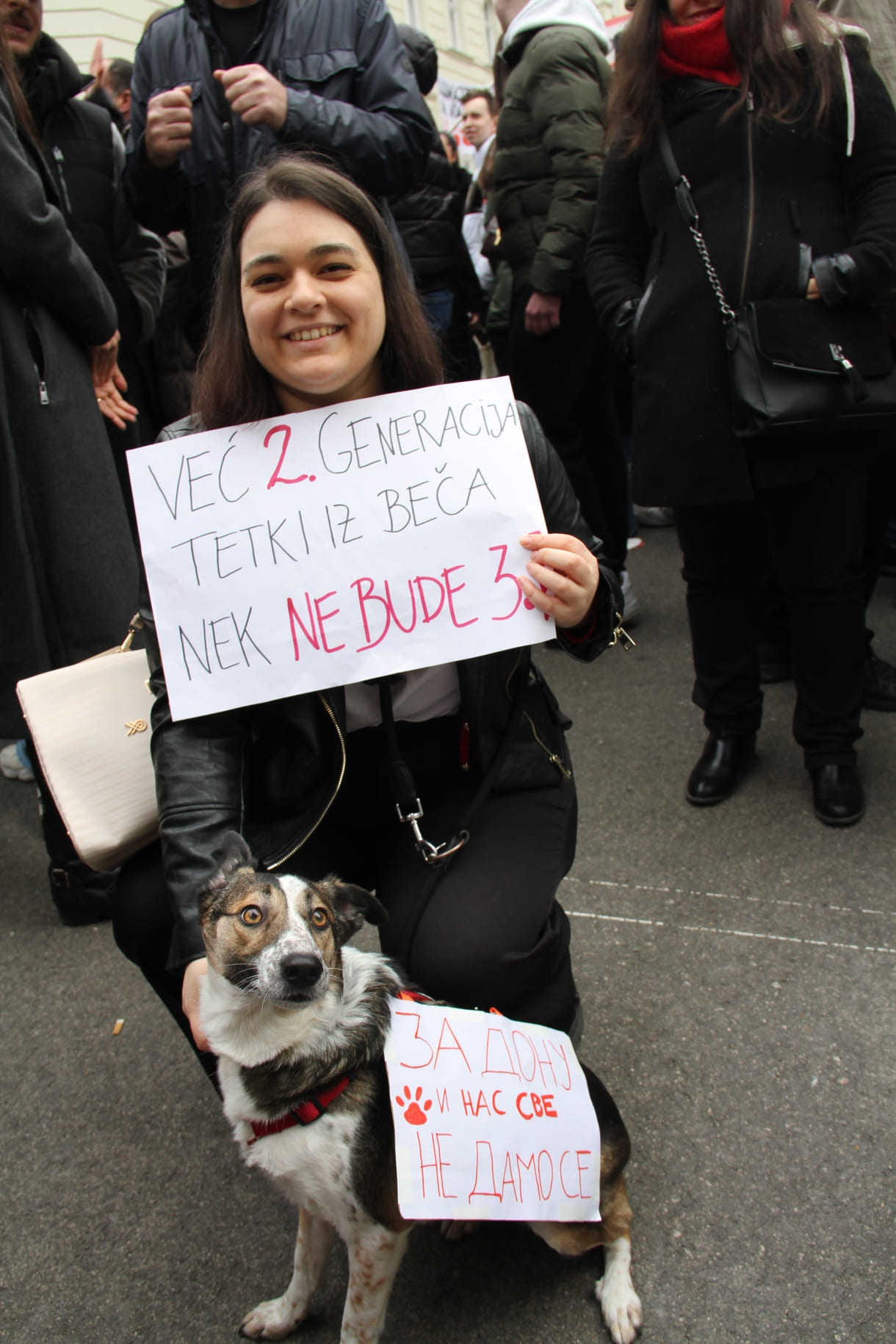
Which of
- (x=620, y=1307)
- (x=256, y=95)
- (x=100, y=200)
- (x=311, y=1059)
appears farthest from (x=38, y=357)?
(x=620, y=1307)

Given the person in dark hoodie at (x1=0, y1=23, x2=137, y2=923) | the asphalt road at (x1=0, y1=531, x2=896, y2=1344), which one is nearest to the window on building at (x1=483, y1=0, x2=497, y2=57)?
the person in dark hoodie at (x1=0, y1=23, x2=137, y2=923)

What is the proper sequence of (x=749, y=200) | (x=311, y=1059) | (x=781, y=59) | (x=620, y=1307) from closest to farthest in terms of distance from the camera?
(x=311, y=1059) < (x=620, y=1307) < (x=781, y=59) < (x=749, y=200)

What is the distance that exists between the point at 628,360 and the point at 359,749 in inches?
71.4

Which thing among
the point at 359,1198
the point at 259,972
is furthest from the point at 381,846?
the point at 359,1198

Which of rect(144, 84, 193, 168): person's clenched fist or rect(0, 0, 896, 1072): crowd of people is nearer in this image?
rect(0, 0, 896, 1072): crowd of people

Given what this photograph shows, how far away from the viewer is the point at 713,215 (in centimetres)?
268

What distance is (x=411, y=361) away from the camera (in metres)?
1.91

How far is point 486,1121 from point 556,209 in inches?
138

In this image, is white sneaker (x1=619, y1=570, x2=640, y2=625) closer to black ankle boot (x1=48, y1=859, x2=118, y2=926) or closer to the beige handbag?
black ankle boot (x1=48, y1=859, x2=118, y2=926)

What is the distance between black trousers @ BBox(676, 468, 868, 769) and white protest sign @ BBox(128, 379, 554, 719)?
1.42 metres

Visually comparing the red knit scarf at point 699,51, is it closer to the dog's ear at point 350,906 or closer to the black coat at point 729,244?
the black coat at point 729,244

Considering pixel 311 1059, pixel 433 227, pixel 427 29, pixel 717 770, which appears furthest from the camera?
pixel 427 29

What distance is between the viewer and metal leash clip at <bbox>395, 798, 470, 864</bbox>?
1.80m

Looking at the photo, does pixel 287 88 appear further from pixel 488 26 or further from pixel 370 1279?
pixel 488 26
